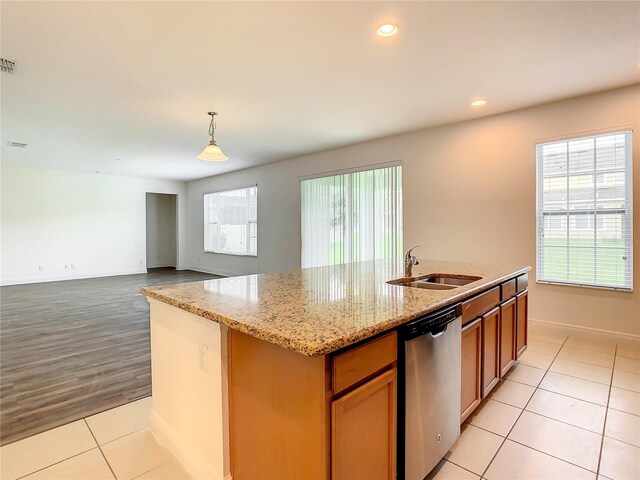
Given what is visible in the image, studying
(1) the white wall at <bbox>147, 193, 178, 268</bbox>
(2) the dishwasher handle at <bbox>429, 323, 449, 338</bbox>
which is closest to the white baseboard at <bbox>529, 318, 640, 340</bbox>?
(2) the dishwasher handle at <bbox>429, 323, 449, 338</bbox>

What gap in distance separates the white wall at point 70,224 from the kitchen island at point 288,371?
24.8ft

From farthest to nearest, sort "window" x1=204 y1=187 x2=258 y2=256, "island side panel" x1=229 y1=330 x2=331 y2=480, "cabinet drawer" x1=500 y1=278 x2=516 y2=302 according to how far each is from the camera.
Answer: "window" x1=204 y1=187 x2=258 y2=256 → "cabinet drawer" x1=500 y1=278 x2=516 y2=302 → "island side panel" x1=229 y1=330 x2=331 y2=480

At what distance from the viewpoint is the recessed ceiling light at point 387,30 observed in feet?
7.53

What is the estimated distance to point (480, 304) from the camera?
2008 millimetres

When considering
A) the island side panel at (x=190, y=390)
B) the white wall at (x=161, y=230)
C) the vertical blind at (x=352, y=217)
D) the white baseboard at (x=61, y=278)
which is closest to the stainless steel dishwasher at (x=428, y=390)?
the island side panel at (x=190, y=390)

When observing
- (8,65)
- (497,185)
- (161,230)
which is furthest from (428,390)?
(161,230)

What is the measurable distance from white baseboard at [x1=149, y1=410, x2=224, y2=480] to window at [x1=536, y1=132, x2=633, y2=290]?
3908 mm

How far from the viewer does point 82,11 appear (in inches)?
84.0

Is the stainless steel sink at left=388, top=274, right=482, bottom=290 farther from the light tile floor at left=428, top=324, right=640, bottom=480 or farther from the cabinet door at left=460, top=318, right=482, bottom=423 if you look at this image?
the light tile floor at left=428, top=324, right=640, bottom=480

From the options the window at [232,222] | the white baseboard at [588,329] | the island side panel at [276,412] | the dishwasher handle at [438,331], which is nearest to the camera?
the island side panel at [276,412]

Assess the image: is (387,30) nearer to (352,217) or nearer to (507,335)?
(507,335)

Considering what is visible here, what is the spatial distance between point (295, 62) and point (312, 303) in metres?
2.22

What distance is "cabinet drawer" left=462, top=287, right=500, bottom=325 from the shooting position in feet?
6.00

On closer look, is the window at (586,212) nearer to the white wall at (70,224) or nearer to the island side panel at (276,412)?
the island side panel at (276,412)
